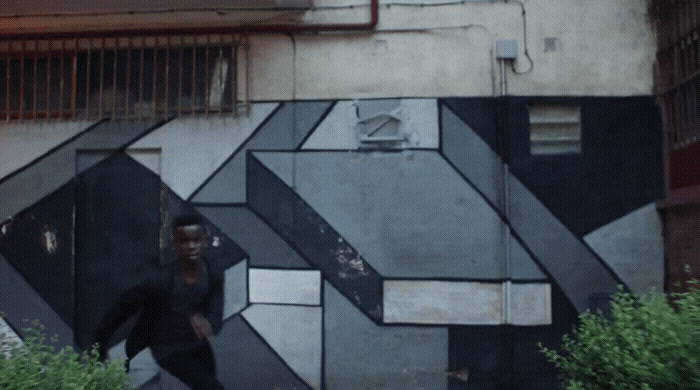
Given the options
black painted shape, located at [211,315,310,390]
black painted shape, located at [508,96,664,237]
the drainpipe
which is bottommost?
black painted shape, located at [211,315,310,390]

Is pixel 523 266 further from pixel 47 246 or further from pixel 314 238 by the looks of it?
pixel 47 246

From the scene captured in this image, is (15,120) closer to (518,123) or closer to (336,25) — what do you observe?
(336,25)

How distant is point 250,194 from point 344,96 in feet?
5.12

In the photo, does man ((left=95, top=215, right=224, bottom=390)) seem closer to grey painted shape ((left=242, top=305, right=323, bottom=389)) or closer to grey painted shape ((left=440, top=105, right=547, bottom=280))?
grey painted shape ((left=242, top=305, right=323, bottom=389))

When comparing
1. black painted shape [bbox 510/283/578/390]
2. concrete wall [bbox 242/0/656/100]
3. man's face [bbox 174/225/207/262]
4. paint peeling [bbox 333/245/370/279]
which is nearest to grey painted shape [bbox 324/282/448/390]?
paint peeling [bbox 333/245/370/279]

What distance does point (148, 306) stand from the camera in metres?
7.25

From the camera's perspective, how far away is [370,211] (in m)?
7.11

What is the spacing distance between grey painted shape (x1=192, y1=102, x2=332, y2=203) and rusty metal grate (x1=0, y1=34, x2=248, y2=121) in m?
0.52

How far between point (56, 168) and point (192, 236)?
1815mm

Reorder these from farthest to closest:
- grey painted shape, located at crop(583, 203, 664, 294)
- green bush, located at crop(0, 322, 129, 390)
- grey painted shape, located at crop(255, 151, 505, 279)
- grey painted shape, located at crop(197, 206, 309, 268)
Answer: grey painted shape, located at crop(197, 206, 309, 268) → grey painted shape, located at crop(255, 151, 505, 279) → grey painted shape, located at crop(583, 203, 664, 294) → green bush, located at crop(0, 322, 129, 390)

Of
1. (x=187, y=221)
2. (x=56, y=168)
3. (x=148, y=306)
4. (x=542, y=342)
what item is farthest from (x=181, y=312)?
(x=542, y=342)

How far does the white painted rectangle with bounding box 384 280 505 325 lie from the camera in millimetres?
6953

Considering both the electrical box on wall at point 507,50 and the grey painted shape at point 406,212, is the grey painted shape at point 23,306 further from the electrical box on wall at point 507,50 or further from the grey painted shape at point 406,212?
the electrical box on wall at point 507,50

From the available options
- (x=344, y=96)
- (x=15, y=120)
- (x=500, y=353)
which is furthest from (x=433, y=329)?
(x=15, y=120)
